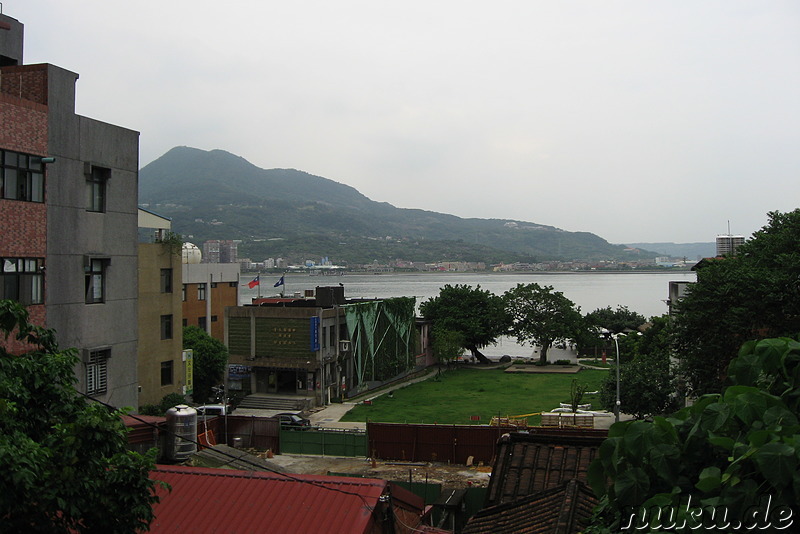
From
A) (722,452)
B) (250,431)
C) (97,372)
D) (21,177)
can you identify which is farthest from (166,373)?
(722,452)

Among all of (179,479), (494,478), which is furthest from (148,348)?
(494,478)

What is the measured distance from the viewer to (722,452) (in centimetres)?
539

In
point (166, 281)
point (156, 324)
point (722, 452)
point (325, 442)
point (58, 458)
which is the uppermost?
point (166, 281)

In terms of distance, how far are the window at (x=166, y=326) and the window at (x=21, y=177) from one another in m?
19.1

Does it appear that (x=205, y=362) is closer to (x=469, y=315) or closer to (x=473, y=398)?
(x=473, y=398)

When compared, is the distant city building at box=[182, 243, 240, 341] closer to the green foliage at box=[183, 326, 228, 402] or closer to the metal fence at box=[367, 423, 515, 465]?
the green foliage at box=[183, 326, 228, 402]

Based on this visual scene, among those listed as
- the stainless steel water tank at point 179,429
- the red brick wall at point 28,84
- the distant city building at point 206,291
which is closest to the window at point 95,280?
the red brick wall at point 28,84

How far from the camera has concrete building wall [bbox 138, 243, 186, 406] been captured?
3459 cm

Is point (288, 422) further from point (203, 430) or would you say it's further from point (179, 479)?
point (179, 479)

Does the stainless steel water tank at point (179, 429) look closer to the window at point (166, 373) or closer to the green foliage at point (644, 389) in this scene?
the window at point (166, 373)

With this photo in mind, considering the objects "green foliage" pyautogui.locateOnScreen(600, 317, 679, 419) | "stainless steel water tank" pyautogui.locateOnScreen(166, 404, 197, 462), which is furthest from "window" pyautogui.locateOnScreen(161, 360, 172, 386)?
"green foliage" pyautogui.locateOnScreen(600, 317, 679, 419)

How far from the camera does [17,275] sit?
17.0 metres

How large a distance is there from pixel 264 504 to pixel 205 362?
100 ft

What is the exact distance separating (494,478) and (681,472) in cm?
799
